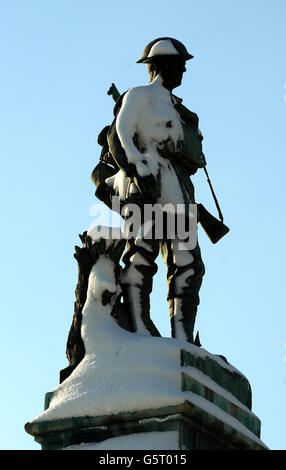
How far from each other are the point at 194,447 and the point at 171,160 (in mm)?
2275

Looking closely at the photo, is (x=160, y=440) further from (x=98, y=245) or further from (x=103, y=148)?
(x=103, y=148)

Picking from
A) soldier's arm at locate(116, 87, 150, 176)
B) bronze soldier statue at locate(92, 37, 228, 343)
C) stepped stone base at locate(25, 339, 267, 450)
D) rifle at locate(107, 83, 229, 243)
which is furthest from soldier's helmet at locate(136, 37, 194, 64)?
stepped stone base at locate(25, 339, 267, 450)

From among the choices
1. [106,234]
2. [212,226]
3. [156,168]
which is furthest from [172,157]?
[106,234]

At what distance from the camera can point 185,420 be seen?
10.1m

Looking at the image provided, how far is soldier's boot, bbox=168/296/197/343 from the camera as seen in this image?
10898 millimetres

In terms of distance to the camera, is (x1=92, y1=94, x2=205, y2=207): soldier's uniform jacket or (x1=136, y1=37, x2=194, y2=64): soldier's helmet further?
(x1=136, y1=37, x2=194, y2=64): soldier's helmet

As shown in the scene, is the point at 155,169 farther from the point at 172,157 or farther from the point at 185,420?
the point at 185,420

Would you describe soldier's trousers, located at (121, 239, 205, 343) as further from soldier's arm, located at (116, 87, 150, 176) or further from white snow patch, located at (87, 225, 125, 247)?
soldier's arm, located at (116, 87, 150, 176)

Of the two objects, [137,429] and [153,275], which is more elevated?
[153,275]

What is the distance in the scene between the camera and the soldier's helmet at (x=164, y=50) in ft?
37.7

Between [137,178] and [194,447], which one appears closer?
[194,447]

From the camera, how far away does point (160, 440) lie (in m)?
10.0

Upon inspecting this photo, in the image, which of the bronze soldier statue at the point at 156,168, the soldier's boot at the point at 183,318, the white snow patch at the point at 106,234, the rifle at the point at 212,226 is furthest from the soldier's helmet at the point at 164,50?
the soldier's boot at the point at 183,318
